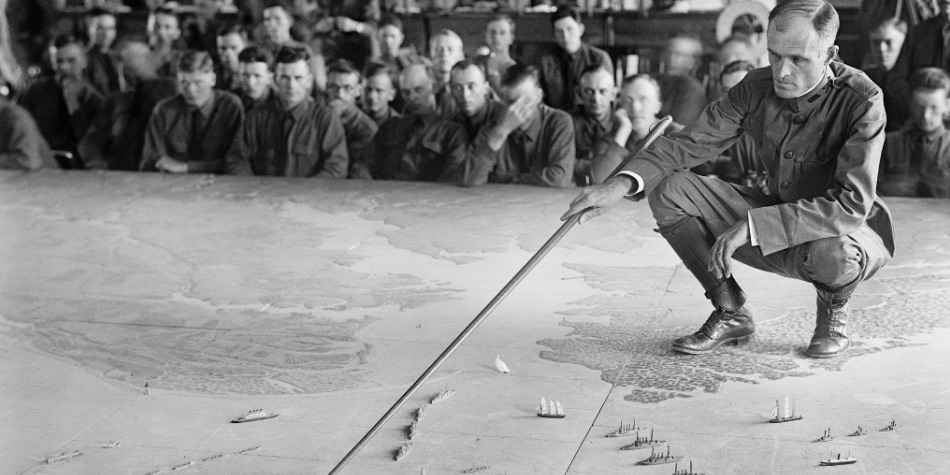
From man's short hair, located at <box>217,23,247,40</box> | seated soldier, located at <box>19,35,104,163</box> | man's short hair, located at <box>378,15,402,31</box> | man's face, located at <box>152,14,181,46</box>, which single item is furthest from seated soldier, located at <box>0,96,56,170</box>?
man's short hair, located at <box>378,15,402,31</box>

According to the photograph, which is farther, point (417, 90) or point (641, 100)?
point (417, 90)

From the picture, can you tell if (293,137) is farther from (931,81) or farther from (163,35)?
(931,81)

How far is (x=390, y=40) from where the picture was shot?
25.9 feet

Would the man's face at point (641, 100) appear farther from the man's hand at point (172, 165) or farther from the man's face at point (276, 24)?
the man's face at point (276, 24)

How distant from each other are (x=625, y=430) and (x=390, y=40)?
17.8 ft

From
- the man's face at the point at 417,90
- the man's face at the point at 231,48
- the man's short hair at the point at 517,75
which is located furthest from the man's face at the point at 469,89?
the man's face at the point at 231,48

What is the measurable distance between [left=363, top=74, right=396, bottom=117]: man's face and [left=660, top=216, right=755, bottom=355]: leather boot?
3.55 metres

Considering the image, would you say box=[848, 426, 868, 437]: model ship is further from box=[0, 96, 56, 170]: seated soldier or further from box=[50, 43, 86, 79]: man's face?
box=[50, 43, 86, 79]: man's face

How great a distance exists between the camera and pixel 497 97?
6820 millimetres

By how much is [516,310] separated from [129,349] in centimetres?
118

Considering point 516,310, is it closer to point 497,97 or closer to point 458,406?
point 458,406

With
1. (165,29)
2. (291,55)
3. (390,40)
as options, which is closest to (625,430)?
(291,55)

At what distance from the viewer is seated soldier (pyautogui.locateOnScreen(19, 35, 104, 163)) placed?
7.54 meters

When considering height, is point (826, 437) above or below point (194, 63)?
below
